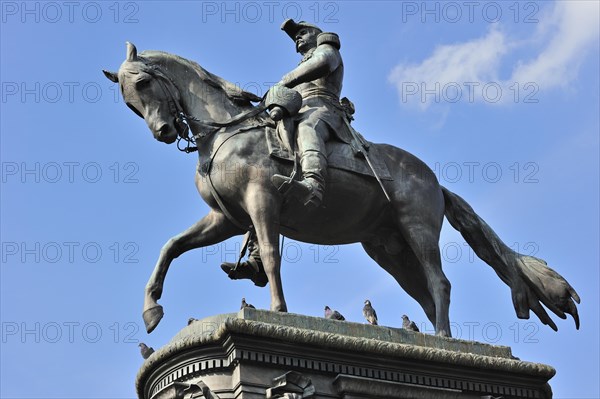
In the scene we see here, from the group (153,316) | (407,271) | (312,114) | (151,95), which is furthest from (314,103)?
(153,316)

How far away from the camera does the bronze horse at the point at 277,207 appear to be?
722 inches

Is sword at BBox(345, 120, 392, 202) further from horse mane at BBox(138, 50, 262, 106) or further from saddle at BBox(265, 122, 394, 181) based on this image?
horse mane at BBox(138, 50, 262, 106)

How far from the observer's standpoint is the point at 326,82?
65.1ft

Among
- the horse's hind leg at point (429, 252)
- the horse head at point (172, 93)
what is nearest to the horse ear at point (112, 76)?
the horse head at point (172, 93)

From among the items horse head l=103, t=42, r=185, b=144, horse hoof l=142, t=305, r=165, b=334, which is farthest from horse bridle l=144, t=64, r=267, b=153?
horse hoof l=142, t=305, r=165, b=334

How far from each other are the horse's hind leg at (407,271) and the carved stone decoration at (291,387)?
3247 millimetres

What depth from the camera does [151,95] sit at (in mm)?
18859

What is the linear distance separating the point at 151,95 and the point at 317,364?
4324 mm

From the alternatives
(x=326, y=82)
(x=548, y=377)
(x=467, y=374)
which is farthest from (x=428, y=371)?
(x=326, y=82)

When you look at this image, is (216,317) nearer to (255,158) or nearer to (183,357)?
(183,357)

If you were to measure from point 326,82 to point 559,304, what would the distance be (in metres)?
4.44

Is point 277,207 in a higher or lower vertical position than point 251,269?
higher

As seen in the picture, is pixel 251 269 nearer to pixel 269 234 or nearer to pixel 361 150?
pixel 269 234

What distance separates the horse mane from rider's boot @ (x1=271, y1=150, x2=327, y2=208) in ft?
4.58
